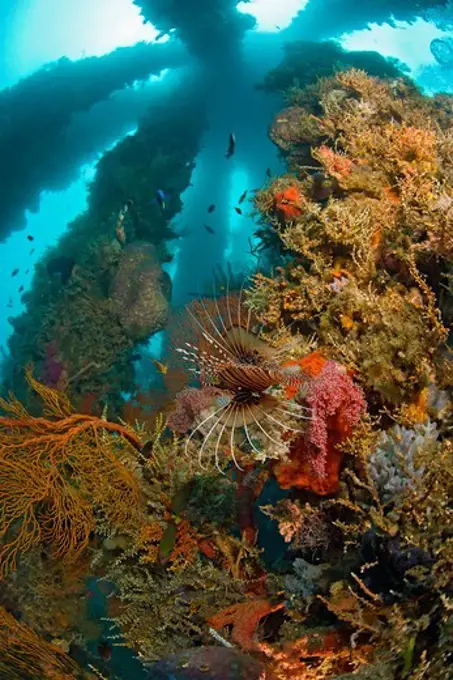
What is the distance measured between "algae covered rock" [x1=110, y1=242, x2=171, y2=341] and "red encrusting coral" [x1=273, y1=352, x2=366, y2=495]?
332 inches

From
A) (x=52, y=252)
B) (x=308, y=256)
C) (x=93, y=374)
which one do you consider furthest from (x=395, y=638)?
(x=52, y=252)

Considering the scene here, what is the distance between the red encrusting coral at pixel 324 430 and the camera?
9.76 feet

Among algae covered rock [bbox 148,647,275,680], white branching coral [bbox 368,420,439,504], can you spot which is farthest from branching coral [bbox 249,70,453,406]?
algae covered rock [bbox 148,647,275,680]

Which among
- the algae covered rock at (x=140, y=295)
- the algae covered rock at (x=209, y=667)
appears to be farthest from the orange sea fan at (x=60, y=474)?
the algae covered rock at (x=140, y=295)

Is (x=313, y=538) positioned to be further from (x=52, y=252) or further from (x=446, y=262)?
(x=52, y=252)

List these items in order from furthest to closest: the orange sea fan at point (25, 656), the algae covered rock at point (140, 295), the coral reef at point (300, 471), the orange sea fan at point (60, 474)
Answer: the algae covered rock at point (140, 295), the orange sea fan at point (25, 656), the orange sea fan at point (60, 474), the coral reef at point (300, 471)

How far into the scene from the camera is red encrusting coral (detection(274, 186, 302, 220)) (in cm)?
512

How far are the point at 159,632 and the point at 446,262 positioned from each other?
4.08 meters

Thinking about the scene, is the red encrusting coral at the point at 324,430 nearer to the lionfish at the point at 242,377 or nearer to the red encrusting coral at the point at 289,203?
the lionfish at the point at 242,377

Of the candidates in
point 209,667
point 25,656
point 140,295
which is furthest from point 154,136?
point 209,667

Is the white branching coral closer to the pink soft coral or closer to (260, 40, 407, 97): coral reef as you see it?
the pink soft coral

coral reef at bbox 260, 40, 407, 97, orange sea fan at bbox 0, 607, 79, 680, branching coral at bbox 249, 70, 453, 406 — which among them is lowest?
orange sea fan at bbox 0, 607, 79, 680

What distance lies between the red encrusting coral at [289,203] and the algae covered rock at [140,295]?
6.66 metres

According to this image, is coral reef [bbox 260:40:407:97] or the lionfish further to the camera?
coral reef [bbox 260:40:407:97]
